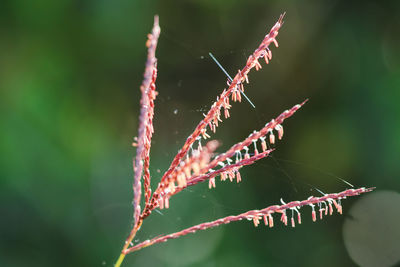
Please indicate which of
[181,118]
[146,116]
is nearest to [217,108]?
[146,116]

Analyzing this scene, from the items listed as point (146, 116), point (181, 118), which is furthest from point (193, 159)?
point (181, 118)

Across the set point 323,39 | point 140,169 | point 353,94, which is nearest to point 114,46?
point 323,39

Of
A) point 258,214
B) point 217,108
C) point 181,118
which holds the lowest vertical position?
point 181,118

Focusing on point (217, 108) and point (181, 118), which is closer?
point (217, 108)

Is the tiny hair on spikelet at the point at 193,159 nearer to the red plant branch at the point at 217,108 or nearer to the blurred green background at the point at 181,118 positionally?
the red plant branch at the point at 217,108

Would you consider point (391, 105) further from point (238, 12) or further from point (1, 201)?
point (1, 201)

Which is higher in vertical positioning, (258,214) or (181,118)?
(258,214)

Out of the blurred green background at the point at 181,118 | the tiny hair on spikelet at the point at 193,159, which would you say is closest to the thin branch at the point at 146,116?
the tiny hair on spikelet at the point at 193,159

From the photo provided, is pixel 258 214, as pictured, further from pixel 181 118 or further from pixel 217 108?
pixel 181 118

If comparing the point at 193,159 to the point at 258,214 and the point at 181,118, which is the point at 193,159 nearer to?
the point at 258,214
